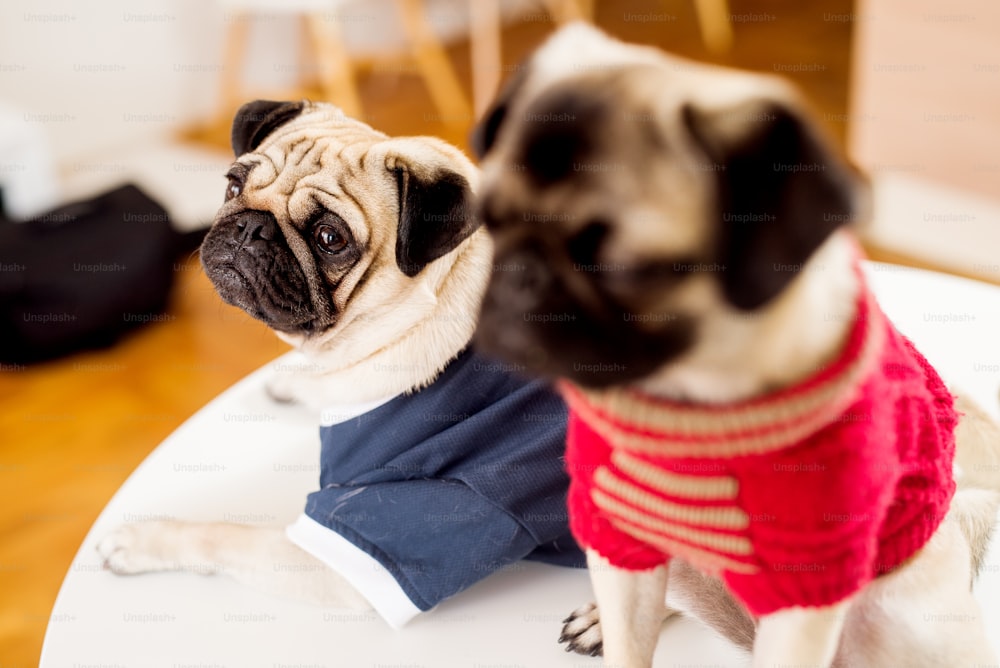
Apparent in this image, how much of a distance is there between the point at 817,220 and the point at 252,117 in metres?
1.13

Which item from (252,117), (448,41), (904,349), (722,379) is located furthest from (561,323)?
(448,41)

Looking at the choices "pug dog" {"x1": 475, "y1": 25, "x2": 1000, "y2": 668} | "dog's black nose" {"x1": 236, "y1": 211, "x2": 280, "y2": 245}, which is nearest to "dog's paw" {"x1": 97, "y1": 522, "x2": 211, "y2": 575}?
"dog's black nose" {"x1": 236, "y1": 211, "x2": 280, "y2": 245}

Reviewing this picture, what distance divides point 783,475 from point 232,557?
2.83 feet

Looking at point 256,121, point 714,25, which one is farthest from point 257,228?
point 714,25

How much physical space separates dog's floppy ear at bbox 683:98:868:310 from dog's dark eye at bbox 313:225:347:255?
75cm

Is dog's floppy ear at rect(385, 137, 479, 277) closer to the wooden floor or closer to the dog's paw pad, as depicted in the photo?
the dog's paw pad

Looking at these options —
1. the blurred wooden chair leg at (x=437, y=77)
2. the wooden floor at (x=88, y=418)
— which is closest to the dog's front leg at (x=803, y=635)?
the wooden floor at (x=88, y=418)

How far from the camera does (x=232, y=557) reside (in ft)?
4.84

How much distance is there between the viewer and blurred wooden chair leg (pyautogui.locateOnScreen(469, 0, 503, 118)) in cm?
467

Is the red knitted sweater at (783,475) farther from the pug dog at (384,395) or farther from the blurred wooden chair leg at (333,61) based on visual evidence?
the blurred wooden chair leg at (333,61)

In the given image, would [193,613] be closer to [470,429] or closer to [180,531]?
[180,531]

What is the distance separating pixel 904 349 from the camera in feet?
3.76

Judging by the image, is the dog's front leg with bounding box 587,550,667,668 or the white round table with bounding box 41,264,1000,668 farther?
the white round table with bounding box 41,264,1000,668

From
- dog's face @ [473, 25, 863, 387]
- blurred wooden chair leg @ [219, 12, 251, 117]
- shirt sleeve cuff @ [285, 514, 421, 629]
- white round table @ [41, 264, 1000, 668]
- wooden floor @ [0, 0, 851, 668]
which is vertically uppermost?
dog's face @ [473, 25, 863, 387]
